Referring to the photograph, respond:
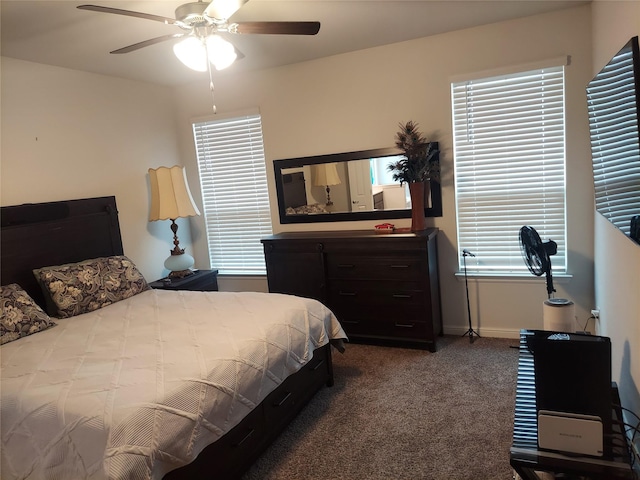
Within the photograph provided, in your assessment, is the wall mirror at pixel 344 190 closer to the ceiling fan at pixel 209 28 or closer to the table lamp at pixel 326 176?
the table lamp at pixel 326 176

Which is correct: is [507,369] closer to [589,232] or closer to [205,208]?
[589,232]

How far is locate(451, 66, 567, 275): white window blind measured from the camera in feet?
10.9

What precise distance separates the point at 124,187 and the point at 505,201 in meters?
3.34

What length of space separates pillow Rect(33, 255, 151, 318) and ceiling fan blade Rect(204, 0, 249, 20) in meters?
2.12

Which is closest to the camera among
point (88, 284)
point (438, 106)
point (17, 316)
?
point (17, 316)

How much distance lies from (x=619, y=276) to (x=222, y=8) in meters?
2.31

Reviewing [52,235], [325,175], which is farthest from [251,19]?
[52,235]

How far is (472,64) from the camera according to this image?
344cm

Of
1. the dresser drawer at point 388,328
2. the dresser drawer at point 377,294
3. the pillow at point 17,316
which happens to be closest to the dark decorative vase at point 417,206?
the dresser drawer at point 377,294

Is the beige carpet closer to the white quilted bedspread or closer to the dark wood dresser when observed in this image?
the dark wood dresser

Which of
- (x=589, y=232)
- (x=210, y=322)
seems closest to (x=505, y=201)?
(x=589, y=232)

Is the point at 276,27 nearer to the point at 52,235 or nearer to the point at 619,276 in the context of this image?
the point at 619,276

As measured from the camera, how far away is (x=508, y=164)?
347cm

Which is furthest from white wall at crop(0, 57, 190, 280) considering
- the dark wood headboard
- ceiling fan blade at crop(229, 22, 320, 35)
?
ceiling fan blade at crop(229, 22, 320, 35)
